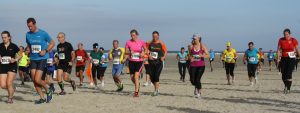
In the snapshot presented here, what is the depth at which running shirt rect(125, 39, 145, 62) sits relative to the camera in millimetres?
12906

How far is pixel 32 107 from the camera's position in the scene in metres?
10.4

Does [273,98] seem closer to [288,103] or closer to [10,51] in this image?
[288,103]

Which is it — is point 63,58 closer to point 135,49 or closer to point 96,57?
point 135,49

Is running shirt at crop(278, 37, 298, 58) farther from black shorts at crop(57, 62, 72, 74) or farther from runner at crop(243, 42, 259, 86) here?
black shorts at crop(57, 62, 72, 74)

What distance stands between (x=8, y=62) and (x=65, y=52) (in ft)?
9.30

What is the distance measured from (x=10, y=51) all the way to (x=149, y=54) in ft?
13.0

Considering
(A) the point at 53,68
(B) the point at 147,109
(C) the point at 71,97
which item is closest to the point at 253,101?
(B) the point at 147,109

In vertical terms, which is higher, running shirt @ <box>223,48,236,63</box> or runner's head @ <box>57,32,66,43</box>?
runner's head @ <box>57,32,66,43</box>

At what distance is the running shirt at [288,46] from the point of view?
1297 centimetres

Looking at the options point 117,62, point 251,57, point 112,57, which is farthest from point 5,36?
point 251,57

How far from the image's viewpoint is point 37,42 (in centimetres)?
1070

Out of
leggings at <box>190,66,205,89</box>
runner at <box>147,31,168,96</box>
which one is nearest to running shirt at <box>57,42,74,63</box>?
runner at <box>147,31,168,96</box>

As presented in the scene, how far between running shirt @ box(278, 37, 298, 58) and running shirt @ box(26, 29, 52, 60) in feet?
21.7

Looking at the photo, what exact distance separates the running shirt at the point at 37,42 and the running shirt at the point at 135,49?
9.31ft
